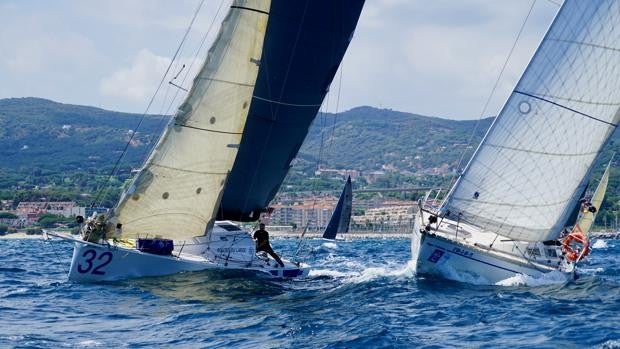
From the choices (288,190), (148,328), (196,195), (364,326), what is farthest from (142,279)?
(288,190)

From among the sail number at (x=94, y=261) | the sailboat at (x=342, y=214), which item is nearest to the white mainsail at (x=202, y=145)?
the sail number at (x=94, y=261)

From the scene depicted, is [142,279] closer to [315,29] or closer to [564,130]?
[315,29]

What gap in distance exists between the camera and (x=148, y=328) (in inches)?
669

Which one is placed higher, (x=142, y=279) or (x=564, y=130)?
(x=564, y=130)

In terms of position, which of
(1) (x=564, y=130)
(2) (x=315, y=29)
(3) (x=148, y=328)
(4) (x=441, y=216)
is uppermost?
(2) (x=315, y=29)

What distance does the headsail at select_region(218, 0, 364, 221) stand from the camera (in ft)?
85.8

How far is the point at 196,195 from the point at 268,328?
8037mm

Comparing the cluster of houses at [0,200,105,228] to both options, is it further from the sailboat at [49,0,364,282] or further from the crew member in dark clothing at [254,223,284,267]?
the crew member in dark clothing at [254,223,284,267]

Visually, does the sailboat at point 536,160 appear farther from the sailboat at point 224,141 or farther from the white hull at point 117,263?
the white hull at point 117,263

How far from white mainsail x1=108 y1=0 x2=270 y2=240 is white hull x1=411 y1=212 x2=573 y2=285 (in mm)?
5449

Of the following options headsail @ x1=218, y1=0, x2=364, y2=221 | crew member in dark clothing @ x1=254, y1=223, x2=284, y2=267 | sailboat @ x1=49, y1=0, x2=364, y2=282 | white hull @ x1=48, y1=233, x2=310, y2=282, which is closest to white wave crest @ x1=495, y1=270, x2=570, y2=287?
sailboat @ x1=49, y1=0, x2=364, y2=282

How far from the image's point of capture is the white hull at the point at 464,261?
77.8 feet

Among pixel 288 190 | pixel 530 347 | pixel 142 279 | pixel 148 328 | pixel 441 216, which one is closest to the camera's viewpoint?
pixel 530 347

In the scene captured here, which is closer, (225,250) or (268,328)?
(268,328)
